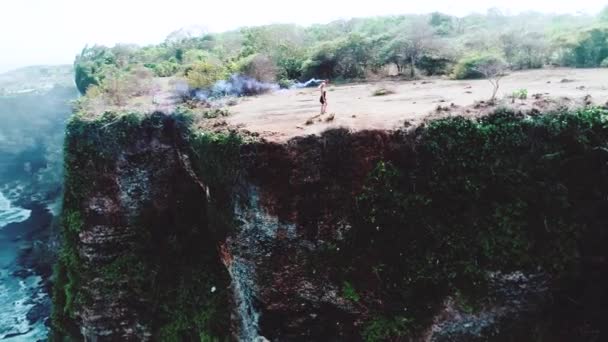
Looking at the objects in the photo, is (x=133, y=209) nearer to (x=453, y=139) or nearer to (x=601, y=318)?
(x=453, y=139)

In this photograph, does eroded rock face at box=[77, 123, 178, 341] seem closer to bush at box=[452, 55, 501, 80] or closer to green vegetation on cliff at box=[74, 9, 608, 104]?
green vegetation on cliff at box=[74, 9, 608, 104]

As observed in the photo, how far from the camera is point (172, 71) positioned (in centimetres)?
3122

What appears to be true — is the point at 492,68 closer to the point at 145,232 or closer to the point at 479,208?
the point at 479,208

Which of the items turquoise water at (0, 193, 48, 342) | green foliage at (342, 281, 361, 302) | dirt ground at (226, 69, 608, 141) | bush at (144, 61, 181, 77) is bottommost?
turquoise water at (0, 193, 48, 342)


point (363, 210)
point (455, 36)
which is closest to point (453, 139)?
point (363, 210)

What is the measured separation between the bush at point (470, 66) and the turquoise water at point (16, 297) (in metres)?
23.3

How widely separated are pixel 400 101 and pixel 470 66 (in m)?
5.24

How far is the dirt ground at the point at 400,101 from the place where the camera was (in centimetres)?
1262

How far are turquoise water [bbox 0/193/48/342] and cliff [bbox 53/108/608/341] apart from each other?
16564 millimetres

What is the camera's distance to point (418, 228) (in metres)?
12.0

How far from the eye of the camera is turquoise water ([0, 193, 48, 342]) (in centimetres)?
2548

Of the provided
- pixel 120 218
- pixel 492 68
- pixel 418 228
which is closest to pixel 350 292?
pixel 418 228

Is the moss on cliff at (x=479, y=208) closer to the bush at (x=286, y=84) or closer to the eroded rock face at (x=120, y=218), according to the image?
the eroded rock face at (x=120, y=218)

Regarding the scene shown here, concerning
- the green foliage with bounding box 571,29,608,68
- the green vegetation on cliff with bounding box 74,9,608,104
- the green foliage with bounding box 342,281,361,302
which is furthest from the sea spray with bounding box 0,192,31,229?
the green foliage with bounding box 571,29,608,68
